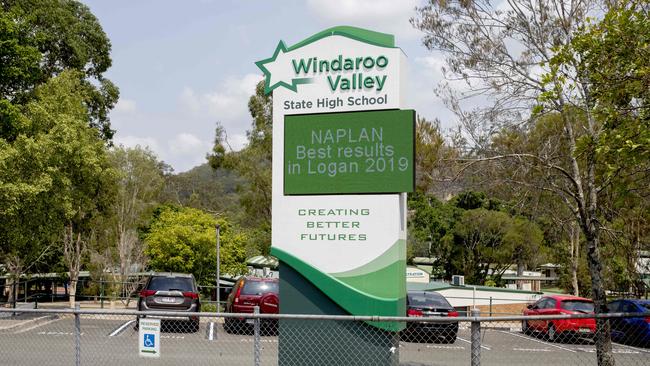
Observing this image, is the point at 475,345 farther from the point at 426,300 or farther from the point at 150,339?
the point at 426,300

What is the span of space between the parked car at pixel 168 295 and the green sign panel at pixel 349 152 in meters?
10.2

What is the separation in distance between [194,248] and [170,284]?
14327mm

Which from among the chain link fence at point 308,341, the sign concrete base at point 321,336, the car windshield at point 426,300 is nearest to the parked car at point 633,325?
the chain link fence at point 308,341

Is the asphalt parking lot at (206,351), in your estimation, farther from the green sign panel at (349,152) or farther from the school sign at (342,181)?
the green sign panel at (349,152)

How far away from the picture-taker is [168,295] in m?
19.5

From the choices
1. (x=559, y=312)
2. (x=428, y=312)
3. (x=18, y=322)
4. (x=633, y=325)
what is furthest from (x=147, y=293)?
(x=633, y=325)

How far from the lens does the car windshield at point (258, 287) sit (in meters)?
19.9

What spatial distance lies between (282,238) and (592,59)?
510 cm

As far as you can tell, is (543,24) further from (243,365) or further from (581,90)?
(243,365)

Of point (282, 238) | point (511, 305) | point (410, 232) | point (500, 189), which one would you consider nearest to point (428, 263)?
point (410, 232)

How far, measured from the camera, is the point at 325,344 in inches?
398

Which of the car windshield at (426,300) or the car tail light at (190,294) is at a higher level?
the car tail light at (190,294)

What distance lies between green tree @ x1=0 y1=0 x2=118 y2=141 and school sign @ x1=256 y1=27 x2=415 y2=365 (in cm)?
1634

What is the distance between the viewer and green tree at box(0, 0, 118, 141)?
23.9m
